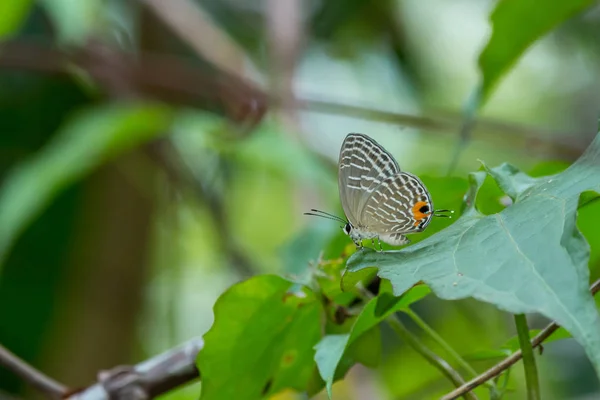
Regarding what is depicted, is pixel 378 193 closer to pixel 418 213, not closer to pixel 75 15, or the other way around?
pixel 418 213

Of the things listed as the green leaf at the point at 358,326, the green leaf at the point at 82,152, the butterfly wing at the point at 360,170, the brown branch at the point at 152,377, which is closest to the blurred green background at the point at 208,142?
the green leaf at the point at 82,152

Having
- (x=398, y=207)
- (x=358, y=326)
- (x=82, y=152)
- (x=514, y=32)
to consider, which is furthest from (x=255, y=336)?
(x=82, y=152)

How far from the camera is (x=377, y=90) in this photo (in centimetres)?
238

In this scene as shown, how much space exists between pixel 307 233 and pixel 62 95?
1248 millimetres

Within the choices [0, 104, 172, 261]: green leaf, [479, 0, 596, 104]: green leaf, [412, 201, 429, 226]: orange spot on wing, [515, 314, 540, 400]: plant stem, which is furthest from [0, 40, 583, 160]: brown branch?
[515, 314, 540, 400]: plant stem

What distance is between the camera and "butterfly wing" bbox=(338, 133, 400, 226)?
770 mm

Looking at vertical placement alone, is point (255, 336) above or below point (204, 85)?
below

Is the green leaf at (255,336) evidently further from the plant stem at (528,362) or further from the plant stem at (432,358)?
the plant stem at (528,362)

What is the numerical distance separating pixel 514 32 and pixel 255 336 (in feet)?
1.97

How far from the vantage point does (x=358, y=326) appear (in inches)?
22.1

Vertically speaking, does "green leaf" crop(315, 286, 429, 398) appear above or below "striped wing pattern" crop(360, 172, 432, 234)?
below

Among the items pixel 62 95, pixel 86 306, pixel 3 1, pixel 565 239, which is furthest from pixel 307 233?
pixel 62 95

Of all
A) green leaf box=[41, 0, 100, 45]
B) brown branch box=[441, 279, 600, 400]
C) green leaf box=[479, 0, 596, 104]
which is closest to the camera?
brown branch box=[441, 279, 600, 400]

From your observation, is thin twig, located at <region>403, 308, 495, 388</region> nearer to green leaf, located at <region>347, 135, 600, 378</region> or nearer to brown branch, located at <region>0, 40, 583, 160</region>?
green leaf, located at <region>347, 135, 600, 378</region>
